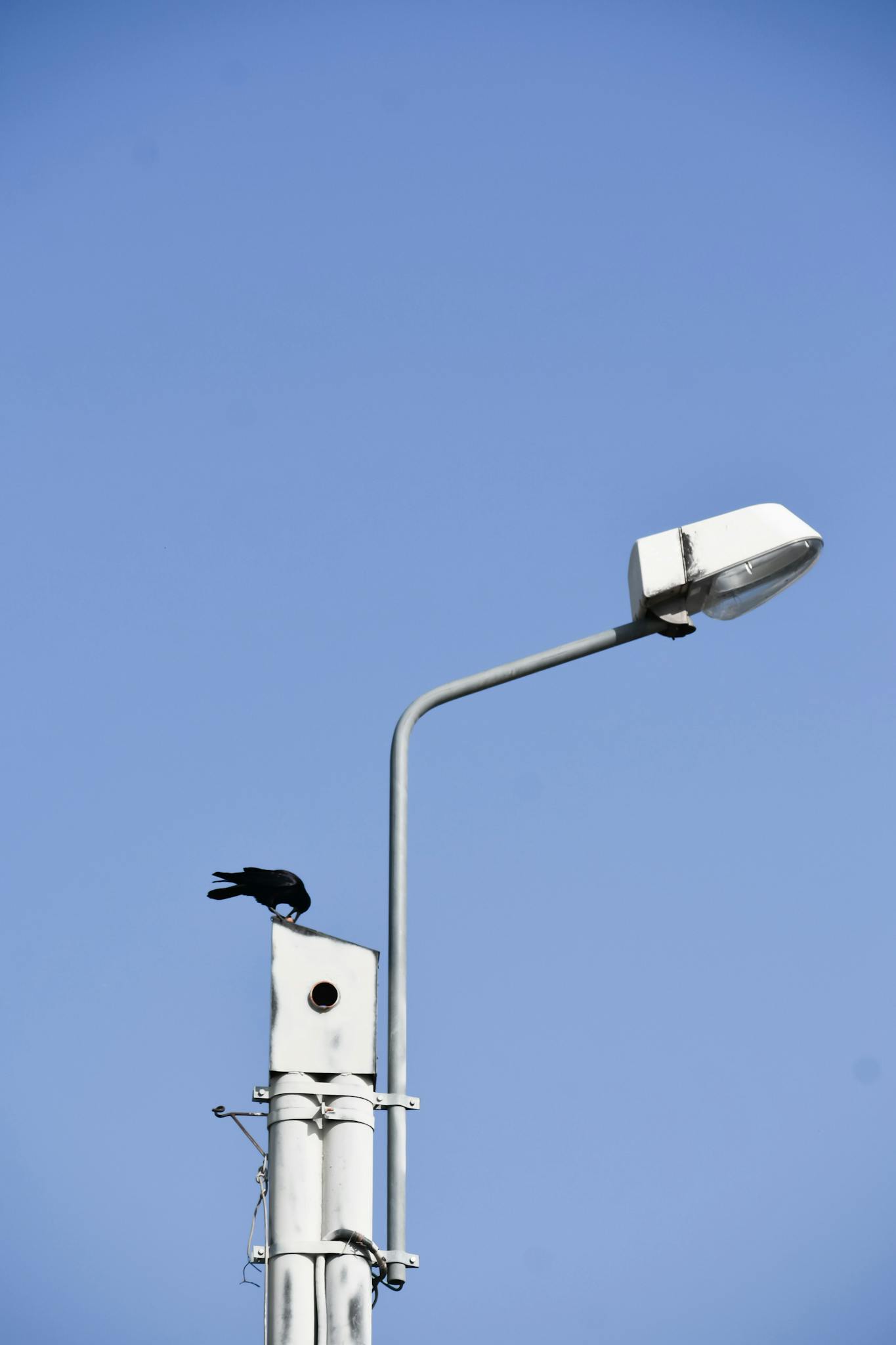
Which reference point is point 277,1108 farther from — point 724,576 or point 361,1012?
point 724,576

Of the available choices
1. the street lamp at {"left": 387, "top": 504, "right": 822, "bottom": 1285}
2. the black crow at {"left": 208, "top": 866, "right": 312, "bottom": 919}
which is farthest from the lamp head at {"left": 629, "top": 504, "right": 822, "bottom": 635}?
the black crow at {"left": 208, "top": 866, "right": 312, "bottom": 919}

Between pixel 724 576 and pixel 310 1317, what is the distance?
3.14 m

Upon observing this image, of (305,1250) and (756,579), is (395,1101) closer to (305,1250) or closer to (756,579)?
(305,1250)

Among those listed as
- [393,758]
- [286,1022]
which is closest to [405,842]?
[393,758]

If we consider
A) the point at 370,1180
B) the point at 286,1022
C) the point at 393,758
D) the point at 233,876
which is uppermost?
the point at 393,758

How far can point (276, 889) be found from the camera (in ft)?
21.5

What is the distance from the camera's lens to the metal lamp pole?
6180 mm

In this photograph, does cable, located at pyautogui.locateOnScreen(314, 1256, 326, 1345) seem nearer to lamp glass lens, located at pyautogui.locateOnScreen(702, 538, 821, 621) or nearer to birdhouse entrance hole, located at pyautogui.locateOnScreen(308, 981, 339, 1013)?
birdhouse entrance hole, located at pyautogui.locateOnScreen(308, 981, 339, 1013)

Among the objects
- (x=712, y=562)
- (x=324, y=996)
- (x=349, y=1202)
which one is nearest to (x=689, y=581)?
(x=712, y=562)

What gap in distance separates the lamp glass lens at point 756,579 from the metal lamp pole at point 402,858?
20cm

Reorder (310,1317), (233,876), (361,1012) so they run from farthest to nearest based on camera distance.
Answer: (233,876)
(361,1012)
(310,1317)

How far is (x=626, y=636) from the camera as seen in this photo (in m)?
7.22

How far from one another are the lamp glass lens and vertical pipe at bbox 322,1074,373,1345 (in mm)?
2379

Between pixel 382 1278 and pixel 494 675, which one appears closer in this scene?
pixel 382 1278
